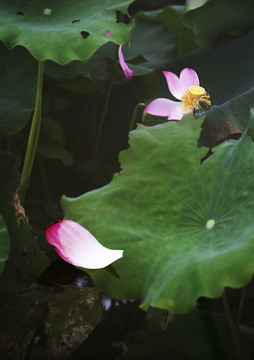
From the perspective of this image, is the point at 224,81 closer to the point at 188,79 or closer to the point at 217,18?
the point at 217,18

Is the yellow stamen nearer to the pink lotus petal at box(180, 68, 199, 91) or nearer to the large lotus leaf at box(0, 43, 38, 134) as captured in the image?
the pink lotus petal at box(180, 68, 199, 91)

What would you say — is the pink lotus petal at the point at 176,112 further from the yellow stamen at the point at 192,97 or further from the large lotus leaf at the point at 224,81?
the large lotus leaf at the point at 224,81

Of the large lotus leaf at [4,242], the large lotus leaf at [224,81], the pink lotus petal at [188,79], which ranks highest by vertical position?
the pink lotus petal at [188,79]

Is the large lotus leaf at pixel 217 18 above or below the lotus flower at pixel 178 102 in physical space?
above

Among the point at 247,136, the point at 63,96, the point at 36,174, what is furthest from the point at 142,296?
the point at 63,96

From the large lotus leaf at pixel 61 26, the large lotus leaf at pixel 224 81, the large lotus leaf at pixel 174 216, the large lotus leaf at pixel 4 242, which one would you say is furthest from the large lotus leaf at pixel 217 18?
the large lotus leaf at pixel 4 242

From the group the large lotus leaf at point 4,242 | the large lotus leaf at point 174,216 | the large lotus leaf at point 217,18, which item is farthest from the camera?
the large lotus leaf at point 217,18

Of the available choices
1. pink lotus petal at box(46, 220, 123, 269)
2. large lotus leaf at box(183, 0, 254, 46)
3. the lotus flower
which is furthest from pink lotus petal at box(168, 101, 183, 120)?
large lotus leaf at box(183, 0, 254, 46)
